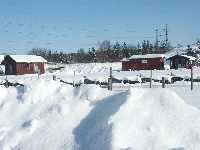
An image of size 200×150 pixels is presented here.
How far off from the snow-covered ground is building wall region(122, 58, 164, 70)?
174 ft

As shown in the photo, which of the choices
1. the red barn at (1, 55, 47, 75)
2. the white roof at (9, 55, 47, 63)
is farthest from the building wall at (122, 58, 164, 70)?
the white roof at (9, 55, 47, 63)

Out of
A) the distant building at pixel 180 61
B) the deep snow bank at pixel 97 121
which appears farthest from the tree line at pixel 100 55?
the deep snow bank at pixel 97 121

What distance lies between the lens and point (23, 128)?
7754 millimetres

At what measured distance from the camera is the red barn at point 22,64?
5625cm

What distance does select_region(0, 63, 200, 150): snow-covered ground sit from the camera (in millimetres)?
6418

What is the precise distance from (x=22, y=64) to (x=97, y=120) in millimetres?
50419

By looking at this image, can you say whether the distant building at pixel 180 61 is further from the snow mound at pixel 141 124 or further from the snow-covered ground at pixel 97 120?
the snow mound at pixel 141 124

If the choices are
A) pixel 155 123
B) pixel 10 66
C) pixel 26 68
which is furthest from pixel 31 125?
pixel 10 66

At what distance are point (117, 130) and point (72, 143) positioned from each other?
0.91 meters

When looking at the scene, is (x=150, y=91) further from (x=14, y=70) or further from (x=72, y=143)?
(x=14, y=70)

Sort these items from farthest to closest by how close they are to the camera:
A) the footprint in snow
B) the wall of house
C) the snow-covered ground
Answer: the wall of house → the footprint in snow → the snow-covered ground

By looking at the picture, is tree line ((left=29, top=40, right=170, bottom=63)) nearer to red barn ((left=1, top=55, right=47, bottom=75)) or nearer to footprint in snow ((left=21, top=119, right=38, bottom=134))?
red barn ((left=1, top=55, right=47, bottom=75))

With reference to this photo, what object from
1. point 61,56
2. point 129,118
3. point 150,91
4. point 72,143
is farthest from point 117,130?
point 61,56

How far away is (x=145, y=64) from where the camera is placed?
62031 millimetres
